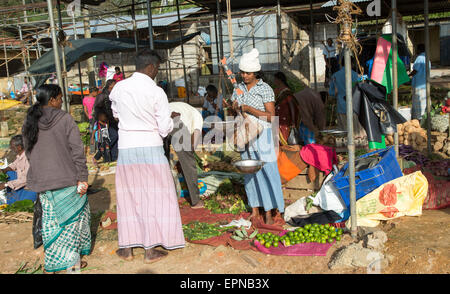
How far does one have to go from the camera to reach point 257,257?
12.2ft

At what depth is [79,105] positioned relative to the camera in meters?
15.8

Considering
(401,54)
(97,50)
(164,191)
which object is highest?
(97,50)

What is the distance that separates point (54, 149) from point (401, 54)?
5.16m

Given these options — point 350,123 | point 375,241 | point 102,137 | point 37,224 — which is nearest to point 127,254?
point 37,224

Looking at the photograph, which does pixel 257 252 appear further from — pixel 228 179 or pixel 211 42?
pixel 211 42

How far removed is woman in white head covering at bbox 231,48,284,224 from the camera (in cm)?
419

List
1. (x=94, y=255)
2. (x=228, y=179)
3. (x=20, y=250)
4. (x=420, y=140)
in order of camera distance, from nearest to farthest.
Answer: (x=94, y=255) → (x=20, y=250) → (x=228, y=179) → (x=420, y=140)

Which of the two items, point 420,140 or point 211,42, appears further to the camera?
point 211,42

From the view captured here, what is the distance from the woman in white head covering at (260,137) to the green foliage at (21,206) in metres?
3.17

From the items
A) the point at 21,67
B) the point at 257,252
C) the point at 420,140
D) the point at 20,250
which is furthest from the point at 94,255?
the point at 21,67

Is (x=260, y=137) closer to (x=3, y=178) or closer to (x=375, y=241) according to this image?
(x=375, y=241)

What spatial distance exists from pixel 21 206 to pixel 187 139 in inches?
99.7

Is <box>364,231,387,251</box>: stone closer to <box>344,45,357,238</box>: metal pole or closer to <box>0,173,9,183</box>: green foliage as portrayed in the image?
<box>344,45,357,238</box>: metal pole

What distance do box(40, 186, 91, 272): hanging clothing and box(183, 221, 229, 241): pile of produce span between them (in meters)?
1.12
